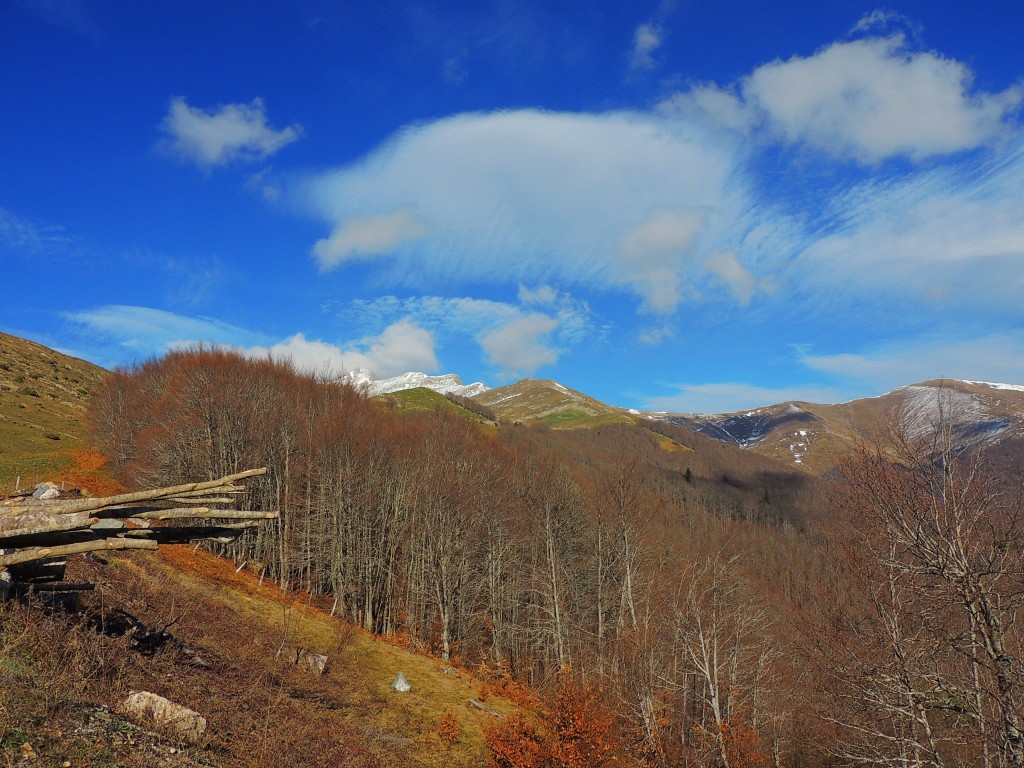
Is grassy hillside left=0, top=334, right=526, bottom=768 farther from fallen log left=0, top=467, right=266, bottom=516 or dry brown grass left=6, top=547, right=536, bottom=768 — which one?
fallen log left=0, top=467, right=266, bottom=516

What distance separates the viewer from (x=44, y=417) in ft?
218

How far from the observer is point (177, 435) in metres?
44.8

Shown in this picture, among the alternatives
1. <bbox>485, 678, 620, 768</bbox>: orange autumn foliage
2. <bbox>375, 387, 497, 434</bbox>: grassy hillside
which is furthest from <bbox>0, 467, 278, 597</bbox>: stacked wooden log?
<bbox>375, 387, 497, 434</bbox>: grassy hillside

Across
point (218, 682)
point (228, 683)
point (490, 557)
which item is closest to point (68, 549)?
point (218, 682)

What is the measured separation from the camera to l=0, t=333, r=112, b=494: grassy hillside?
43.5 metres

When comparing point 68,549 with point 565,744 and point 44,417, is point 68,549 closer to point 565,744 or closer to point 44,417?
point 565,744

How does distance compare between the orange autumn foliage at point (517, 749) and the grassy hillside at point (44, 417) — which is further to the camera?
the grassy hillside at point (44, 417)

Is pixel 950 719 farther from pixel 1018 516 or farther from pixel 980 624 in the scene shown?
pixel 1018 516

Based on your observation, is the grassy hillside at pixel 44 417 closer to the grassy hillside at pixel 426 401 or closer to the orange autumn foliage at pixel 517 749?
the orange autumn foliage at pixel 517 749

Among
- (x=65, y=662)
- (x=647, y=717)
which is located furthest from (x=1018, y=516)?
(x=65, y=662)

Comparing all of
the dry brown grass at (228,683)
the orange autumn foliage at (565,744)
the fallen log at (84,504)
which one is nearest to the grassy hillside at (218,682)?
the dry brown grass at (228,683)

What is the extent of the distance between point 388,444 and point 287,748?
3992 centimetres

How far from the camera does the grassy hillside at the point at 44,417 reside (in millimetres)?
43531

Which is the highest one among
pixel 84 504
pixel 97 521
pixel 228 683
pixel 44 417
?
pixel 44 417
